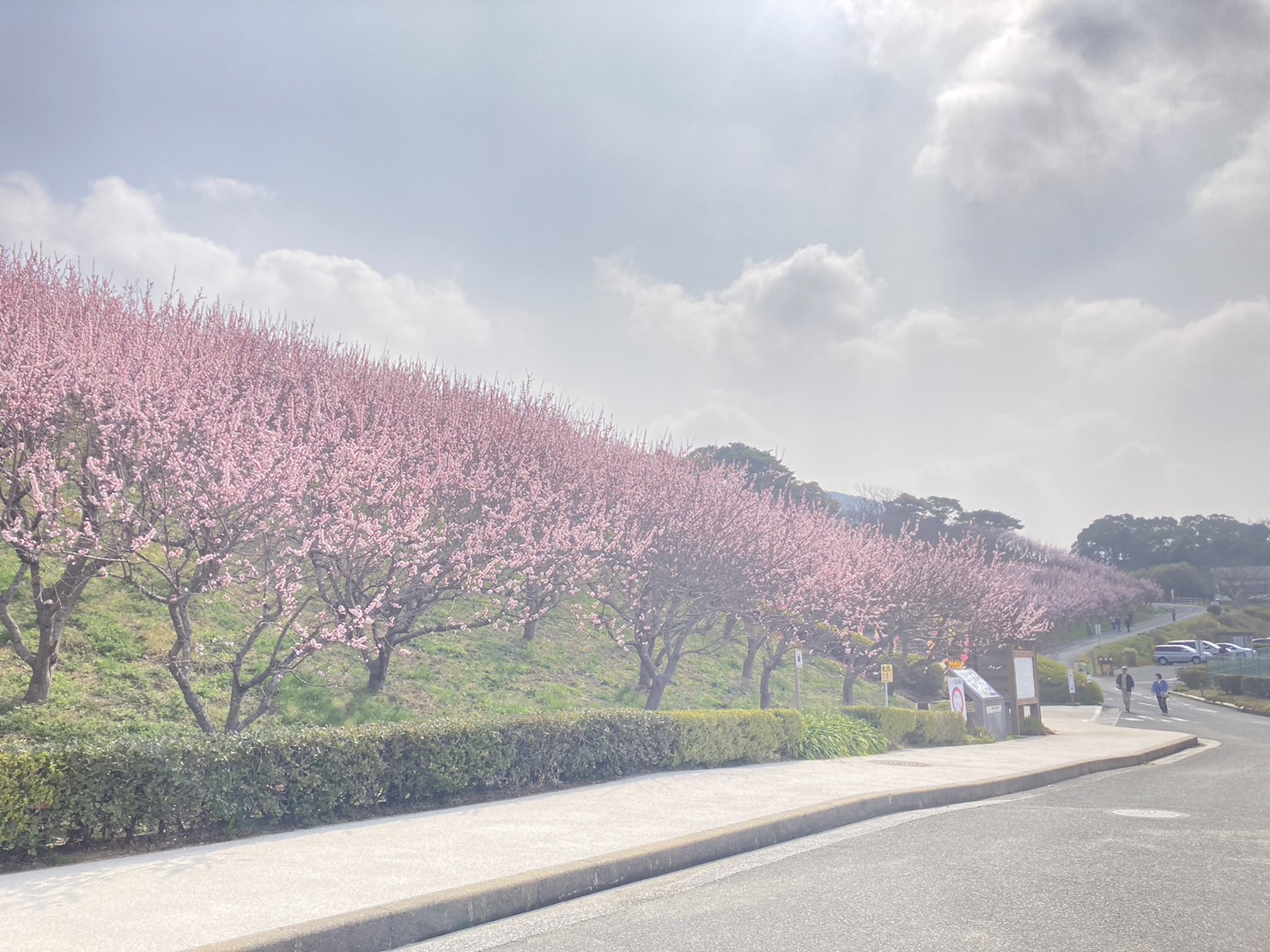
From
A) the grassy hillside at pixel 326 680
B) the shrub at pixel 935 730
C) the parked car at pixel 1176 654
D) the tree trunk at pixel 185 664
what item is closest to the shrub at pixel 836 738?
the shrub at pixel 935 730

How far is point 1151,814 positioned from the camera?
11320 mm

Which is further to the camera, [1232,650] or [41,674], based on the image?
[1232,650]

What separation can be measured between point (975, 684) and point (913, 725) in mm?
5144

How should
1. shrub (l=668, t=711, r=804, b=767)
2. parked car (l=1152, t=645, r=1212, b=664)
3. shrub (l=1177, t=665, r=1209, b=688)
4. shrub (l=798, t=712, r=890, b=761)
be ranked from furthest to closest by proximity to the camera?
parked car (l=1152, t=645, r=1212, b=664) → shrub (l=1177, t=665, r=1209, b=688) → shrub (l=798, t=712, r=890, b=761) → shrub (l=668, t=711, r=804, b=767)

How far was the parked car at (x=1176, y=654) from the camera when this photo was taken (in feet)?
234

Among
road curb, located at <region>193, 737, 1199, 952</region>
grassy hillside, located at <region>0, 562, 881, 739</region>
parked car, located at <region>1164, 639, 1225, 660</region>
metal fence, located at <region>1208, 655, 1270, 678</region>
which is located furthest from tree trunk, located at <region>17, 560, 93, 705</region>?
parked car, located at <region>1164, 639, 1225, 660</region>

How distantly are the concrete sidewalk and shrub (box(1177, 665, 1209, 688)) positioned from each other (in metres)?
51.9

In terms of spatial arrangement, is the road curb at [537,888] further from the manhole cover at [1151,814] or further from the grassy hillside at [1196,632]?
the grassy hillside at [1196,632]

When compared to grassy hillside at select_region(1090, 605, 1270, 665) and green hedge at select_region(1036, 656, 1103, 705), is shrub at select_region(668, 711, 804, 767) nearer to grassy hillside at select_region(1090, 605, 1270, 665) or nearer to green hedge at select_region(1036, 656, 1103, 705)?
green hedge at select_region(1036, 656, 1103, 705)

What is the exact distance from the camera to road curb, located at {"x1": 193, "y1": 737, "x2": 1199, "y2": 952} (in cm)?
580

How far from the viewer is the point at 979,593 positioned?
36062 mm

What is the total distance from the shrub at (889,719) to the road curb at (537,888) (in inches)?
353

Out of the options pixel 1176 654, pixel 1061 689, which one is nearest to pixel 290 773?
pixel 1061 689

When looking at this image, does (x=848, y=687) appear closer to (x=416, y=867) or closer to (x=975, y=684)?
(x=975, y=684)
